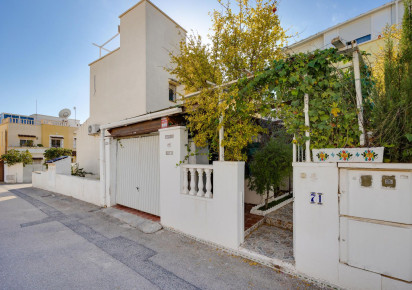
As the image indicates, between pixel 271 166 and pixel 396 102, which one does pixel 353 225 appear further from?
pixel 271 166

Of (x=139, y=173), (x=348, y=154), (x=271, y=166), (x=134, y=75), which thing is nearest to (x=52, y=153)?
(x=134, y=75)

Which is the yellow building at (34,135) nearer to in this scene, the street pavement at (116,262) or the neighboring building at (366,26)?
the street pavement at (116,262)

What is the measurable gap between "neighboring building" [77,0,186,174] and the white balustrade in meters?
6.37

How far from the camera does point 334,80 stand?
10.1 ft

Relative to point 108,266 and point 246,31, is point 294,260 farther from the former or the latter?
point 246,31

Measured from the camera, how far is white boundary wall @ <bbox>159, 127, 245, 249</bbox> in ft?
12.8

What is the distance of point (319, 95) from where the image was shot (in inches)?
125

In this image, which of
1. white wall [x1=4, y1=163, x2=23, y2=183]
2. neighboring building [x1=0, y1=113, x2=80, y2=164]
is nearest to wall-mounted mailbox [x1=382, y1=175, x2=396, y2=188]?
neighboring building [x1=0, y1=113, x2=80, y2=164]

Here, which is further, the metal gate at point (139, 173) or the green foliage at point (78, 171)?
the green foliage at point (78, 171)

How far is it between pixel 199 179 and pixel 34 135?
27728 mm

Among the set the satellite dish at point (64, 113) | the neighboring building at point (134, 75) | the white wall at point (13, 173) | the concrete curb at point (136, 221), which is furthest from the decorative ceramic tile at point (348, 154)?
the satellite dish at point (64, 113)

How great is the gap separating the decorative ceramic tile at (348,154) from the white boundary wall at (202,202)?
4.74 ft

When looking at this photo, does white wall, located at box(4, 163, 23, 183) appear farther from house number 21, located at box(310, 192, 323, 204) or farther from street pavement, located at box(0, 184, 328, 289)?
house number 21, located at box(310, 192, 323, 204)

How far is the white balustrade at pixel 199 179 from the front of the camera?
14.3ft
